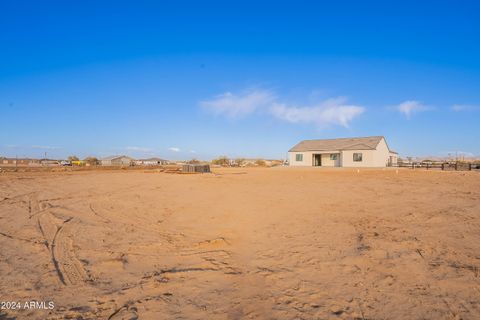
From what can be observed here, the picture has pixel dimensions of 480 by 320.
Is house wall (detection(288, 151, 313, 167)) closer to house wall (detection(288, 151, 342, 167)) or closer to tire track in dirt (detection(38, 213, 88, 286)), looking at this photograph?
house wall (detection(288, 151, 342, 167))

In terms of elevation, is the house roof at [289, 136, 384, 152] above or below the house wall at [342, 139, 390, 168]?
above

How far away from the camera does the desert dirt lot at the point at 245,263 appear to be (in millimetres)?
2709

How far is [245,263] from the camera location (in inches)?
152

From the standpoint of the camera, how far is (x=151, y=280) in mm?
3307

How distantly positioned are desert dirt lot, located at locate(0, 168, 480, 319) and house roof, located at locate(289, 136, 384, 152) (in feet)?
96.1

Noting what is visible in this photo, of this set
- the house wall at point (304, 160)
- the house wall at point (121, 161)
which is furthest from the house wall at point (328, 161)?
the house wall at point (121, 161)

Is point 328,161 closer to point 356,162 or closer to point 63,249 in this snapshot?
point 356,162

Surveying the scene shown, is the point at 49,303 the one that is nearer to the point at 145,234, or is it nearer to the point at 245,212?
the point at 145,234

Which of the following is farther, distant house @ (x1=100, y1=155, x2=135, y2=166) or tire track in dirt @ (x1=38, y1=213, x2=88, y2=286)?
distant house @ (x1=100, y1=155, x2=135, y2=166)

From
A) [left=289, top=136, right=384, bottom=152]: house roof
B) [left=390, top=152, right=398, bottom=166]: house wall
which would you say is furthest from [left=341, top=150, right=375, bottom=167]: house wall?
[left=390, top=152, right=398, bottom=166]: house wall

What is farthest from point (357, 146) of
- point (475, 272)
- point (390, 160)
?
point (475, 272)

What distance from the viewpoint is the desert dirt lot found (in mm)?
2709

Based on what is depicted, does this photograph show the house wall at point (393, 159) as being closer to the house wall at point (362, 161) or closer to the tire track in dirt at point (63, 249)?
the house wall at point (362, 161)

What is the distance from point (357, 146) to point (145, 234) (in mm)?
34405
